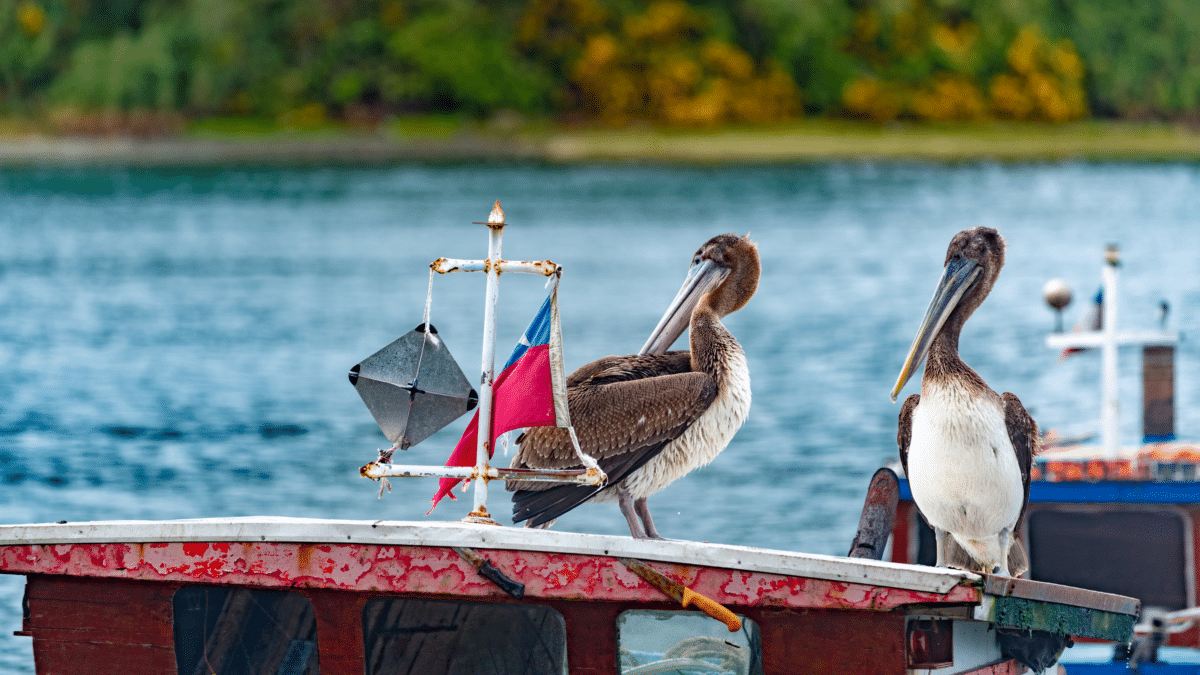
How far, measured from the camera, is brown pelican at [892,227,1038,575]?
6090 millimetres

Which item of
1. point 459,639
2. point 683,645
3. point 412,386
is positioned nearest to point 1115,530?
point 683,645

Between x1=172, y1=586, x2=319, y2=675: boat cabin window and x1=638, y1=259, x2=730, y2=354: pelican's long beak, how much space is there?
7.10 ft

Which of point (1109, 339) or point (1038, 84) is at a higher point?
point (1038, 84)

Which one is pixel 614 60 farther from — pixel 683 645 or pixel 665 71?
pixel 683 645

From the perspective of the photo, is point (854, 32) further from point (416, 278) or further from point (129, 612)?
point (129, 612)

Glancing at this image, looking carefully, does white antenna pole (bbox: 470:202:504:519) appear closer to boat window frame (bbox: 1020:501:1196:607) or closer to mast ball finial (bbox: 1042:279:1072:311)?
boat window frame (bbox: 1020:501:1196:607)

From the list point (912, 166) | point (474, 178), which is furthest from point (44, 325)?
point (912, 166)

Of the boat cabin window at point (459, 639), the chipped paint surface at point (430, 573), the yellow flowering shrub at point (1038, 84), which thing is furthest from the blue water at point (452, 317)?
the yellow flowering shrub at point (1038, 84)

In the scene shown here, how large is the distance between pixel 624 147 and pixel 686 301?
100494 mm

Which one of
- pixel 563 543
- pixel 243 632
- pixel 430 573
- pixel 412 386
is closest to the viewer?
pixel 563 543

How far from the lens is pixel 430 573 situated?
4848 millimetres

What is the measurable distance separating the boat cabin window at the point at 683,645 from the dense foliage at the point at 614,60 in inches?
4068

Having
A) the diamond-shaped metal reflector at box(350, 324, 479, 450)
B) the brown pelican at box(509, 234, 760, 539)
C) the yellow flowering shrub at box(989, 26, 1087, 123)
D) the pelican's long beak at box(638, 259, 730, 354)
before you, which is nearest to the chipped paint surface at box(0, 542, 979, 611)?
the diamond-shaped metal reflector at box(350, 324, 479, 450)

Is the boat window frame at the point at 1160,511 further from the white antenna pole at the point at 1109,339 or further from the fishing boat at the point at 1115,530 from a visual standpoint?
the white antenna pole at the point at 1109,339
